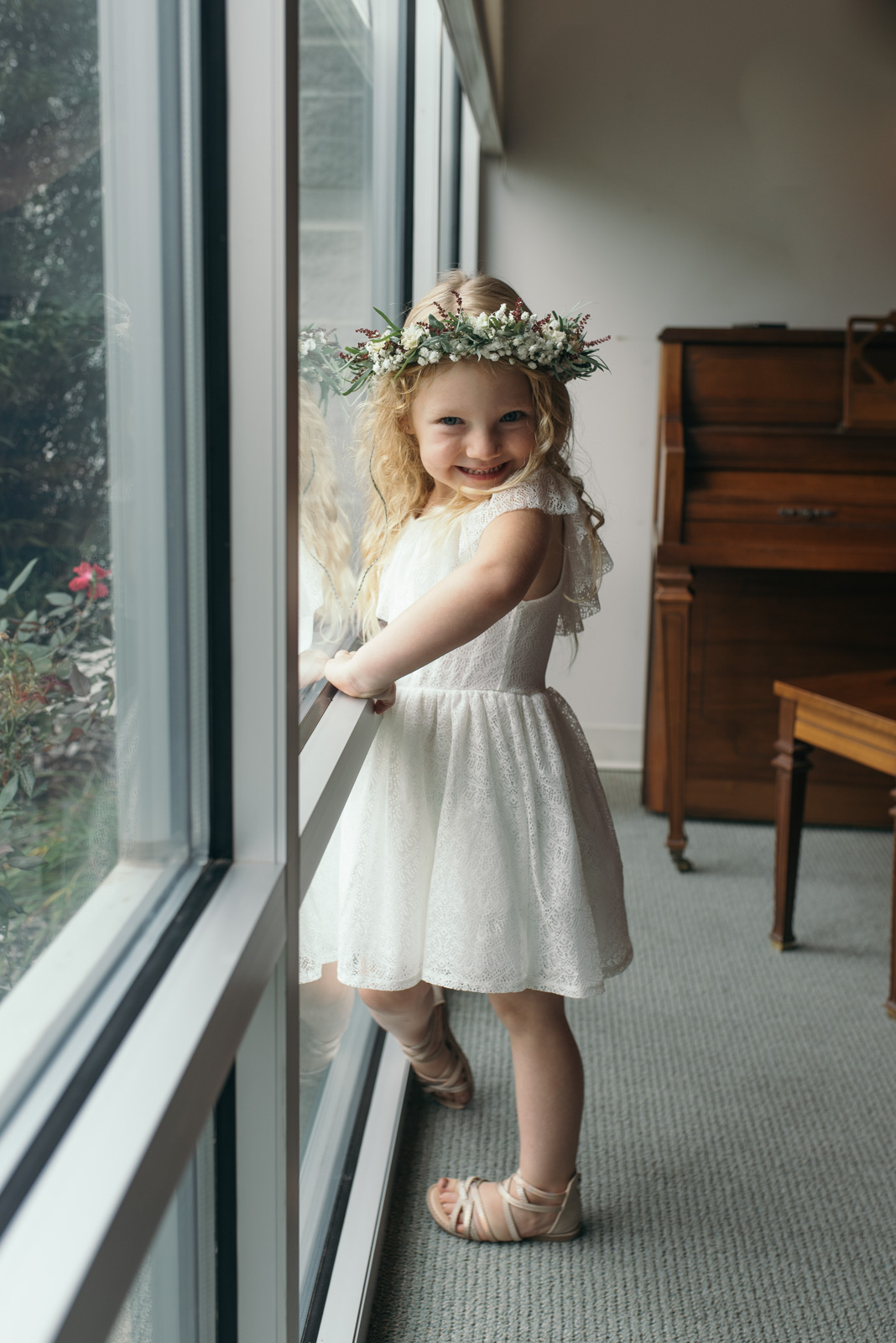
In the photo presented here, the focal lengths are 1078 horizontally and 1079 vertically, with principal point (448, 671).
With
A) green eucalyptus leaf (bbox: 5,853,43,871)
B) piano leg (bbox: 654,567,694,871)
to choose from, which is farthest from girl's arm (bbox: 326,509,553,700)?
piano leg (bbox: 654,567,694,871)

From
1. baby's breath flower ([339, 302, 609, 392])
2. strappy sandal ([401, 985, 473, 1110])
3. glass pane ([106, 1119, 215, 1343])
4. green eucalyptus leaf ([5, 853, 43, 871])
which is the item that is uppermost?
baby's breath flower ([339, 302, 609, 392])

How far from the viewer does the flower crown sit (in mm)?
1072

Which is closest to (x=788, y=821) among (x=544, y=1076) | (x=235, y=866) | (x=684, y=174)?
(x=544, y=1076)

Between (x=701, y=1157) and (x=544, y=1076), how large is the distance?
42cm

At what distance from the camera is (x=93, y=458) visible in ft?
1.76

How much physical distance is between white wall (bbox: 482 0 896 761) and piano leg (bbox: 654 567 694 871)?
72 cm

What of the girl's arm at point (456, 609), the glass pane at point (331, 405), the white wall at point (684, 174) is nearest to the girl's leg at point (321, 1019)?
the glass pane at point (331, 405)

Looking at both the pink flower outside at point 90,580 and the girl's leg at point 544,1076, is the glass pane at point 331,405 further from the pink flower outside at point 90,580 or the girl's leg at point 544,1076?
the pink flower outside at point 90,580

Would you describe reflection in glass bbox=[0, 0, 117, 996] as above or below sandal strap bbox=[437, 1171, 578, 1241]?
above

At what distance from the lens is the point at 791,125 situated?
288cm

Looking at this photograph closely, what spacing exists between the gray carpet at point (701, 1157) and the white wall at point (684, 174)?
1527 millimetres

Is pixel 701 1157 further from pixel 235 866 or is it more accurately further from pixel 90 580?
pixel 90 580

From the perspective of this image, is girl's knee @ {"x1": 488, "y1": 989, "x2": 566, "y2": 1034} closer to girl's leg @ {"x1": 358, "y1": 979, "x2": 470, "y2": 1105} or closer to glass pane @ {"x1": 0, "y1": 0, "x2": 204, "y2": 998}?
girl's leg @ {"x1": 358, "y1": 979, "x2": 470, "y2": 1105}

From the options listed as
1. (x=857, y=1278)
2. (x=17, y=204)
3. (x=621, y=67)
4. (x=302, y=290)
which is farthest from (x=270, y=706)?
(x=621, y=67)
